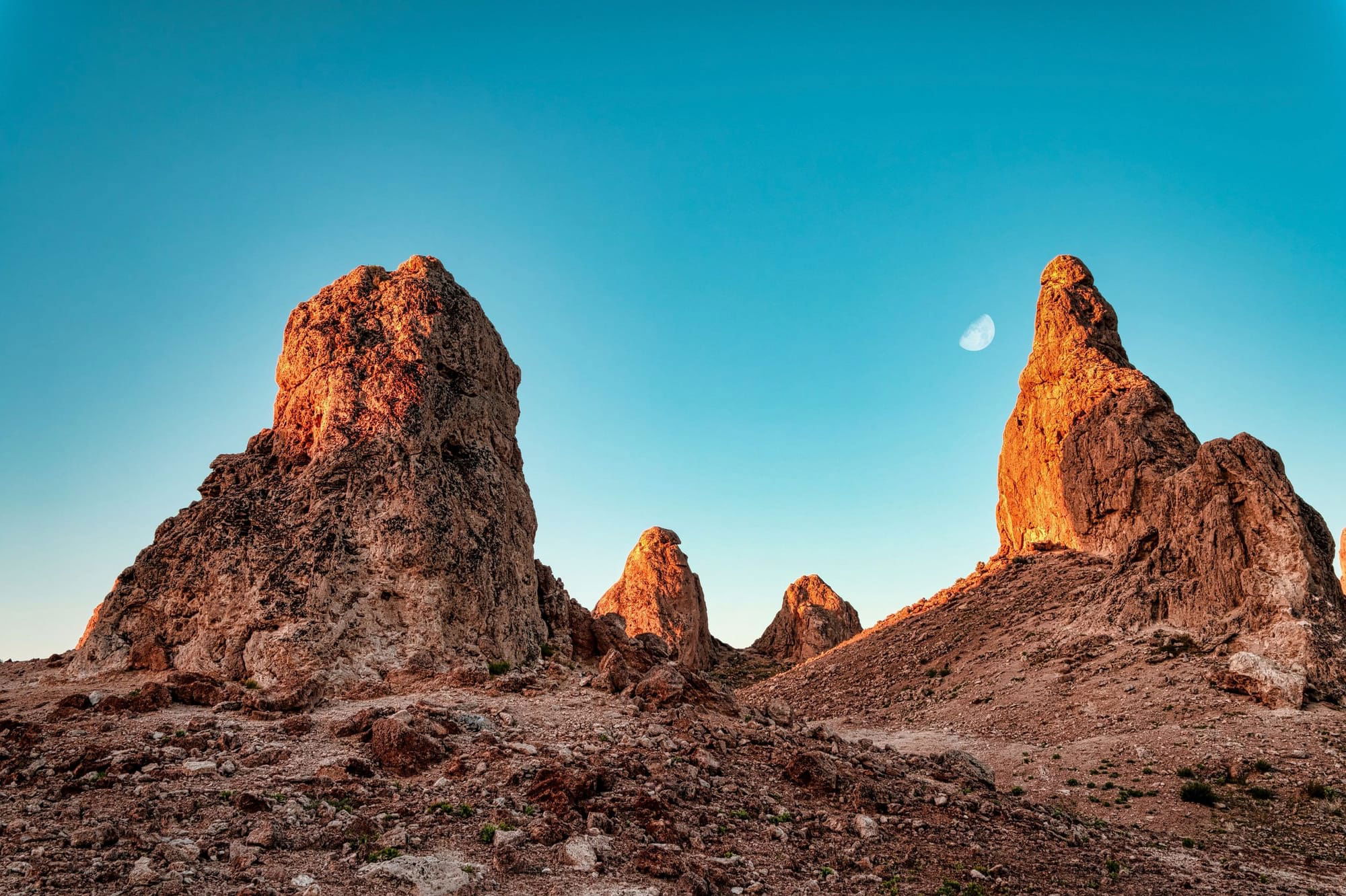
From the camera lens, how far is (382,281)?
28.6 metres

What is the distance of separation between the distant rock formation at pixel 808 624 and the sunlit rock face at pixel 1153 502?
49.5ft

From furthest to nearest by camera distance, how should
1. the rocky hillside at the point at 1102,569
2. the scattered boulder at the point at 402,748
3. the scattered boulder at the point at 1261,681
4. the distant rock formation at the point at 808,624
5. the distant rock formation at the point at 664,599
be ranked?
1. the distant rock formation at the point at 808,624
2. the distant rock formation at the point at 664,599
3. the rocky hillside at the point at 1102,569
4. the scattered boulder at the point at 1261,681
5. the scattered boulder at the point at 402,748

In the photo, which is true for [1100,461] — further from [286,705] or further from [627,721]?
[286,705]

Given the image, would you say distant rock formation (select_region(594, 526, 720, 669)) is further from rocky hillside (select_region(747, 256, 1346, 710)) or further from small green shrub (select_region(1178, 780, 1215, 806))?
small green shrub (select_region(1178, 780, 1215, 806))

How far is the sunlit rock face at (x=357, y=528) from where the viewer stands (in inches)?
829

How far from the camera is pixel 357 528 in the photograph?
22.6 m

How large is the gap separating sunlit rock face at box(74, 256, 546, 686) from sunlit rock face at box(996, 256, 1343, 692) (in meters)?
29.7

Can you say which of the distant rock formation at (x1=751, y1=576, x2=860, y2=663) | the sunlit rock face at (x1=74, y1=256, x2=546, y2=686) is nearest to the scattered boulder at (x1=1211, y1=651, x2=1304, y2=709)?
the sunlit rock face at (x1=74, y1=256, x2=546, y2=686)

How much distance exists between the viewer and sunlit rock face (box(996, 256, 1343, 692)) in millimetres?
33594

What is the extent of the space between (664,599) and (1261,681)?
4423cm

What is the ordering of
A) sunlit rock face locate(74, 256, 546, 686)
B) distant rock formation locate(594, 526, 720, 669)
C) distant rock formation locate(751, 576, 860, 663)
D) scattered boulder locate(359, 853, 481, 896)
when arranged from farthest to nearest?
distant rock formation locate(751, 576, 860, 663), distant rock formation locate(594, 526, 720, 669), sunlit rock face locate(74, 256, 546, 686), scattered boulder locate(359, 853, 481, 896)

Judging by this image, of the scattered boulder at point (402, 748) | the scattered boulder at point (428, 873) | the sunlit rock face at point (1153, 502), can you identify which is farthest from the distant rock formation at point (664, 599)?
the scattered boulder at point (428, 873)

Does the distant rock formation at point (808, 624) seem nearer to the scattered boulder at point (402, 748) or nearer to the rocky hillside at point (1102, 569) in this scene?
the rocky hillside at point (1102, 569)

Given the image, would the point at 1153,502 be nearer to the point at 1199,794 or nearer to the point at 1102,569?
the point at 1102,569
